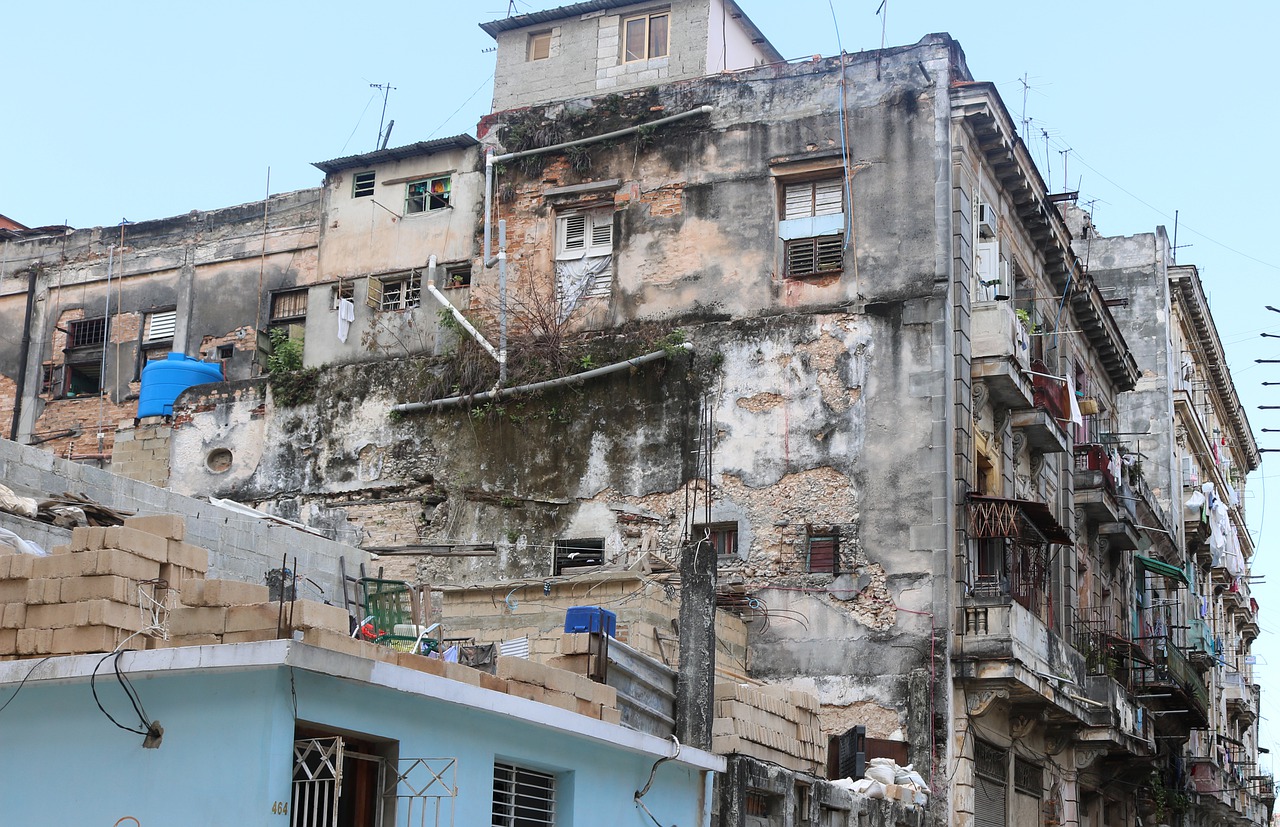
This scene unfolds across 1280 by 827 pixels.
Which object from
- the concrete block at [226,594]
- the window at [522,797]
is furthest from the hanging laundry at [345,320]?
the concrete block at [226,594]

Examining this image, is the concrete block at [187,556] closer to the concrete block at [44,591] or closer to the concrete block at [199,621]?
the concrete block at [44,591]

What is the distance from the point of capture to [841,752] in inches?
690

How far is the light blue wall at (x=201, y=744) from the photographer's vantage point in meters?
9.53

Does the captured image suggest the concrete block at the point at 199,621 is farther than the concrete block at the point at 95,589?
No

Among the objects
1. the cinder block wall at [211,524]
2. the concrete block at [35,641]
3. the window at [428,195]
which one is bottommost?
the concrete block at [35,641]

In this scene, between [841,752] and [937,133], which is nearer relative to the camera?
[841,752]

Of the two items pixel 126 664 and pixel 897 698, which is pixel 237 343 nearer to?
pixel 897 698

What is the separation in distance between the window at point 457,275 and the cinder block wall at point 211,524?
5371mm

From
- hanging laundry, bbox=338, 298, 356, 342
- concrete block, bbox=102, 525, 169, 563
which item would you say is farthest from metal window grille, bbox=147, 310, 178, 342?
concrete block, bbox=102, 525, 169, 563

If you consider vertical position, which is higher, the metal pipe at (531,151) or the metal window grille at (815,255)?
the metal pipe at (531,151)

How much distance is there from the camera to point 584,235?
23.1 metres

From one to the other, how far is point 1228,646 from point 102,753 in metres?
38.5

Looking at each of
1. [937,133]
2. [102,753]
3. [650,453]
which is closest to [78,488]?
[102,753]

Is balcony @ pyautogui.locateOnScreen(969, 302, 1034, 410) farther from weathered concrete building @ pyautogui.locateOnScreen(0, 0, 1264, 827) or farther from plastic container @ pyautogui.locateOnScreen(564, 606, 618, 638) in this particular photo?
plastic container @ pyautogui.locateOnScreen(564, 606, 618, 638)
